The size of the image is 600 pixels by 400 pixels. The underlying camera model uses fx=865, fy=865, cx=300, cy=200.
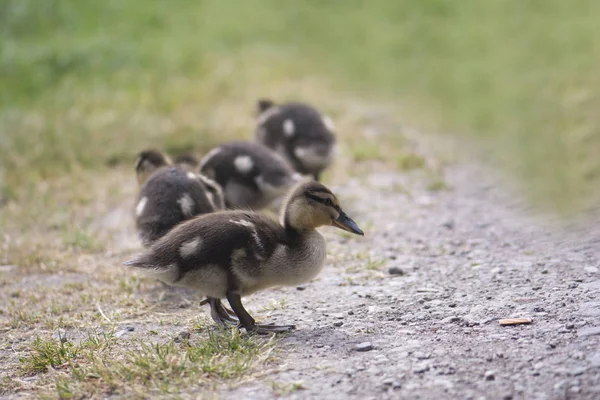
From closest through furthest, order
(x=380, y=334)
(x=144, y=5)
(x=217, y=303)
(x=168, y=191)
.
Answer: (x=380, y=334) < (x=217, y=303) < (x=168, y=191) < (x=144, y=5)

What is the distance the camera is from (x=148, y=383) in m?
3.94

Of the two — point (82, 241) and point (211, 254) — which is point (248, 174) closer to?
point (82, 241)

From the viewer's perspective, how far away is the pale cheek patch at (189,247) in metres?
4.63

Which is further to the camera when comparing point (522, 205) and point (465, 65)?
point (465, 65)

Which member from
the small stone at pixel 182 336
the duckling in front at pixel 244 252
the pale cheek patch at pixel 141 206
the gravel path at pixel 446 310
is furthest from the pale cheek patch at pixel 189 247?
the pale cheek patch at pixel 141 206

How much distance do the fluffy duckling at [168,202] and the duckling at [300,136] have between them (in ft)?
5.68

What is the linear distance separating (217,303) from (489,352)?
164 cm

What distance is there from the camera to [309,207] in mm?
4844

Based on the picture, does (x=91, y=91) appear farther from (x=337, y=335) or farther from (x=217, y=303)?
(x=337, y=335)

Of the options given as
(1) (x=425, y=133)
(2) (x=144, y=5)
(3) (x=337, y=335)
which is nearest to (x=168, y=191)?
(3) (x=337, y=335)

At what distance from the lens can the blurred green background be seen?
348 inches

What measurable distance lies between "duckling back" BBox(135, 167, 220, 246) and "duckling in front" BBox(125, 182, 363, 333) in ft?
2.93

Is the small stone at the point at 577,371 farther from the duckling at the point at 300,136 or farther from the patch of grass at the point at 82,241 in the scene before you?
the duckling at the point at 300,136

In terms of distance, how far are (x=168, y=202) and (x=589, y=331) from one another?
2.88 meters
